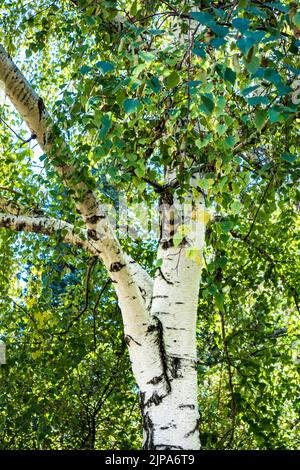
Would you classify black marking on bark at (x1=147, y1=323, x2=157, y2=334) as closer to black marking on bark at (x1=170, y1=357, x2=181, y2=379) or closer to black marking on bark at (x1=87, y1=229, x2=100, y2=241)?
black marking on bark at (x1=170, y1=357, x2=181, y2=379)

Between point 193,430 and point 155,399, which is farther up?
point 155,399

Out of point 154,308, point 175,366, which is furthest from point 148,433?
point 154,308

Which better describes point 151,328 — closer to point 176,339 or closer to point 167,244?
point 176,339

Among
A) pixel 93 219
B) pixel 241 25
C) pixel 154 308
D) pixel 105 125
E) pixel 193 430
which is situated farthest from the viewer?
pixel 154 308

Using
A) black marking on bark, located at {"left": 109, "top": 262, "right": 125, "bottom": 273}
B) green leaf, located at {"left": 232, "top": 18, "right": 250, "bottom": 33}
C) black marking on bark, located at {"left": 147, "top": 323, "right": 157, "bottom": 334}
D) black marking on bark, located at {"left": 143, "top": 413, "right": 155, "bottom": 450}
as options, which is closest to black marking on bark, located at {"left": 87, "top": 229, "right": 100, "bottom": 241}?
black marking on bark, located at {"left": 109, "top": 262, "right": 125, "bottom": 273}

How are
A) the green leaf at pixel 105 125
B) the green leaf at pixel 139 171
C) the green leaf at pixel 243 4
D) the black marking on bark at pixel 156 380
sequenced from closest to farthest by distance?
the green leaf at pixel 243 4
the green leaf at pixel 105 125
the green leaf at pixel 139 171
the black marking on bark at pixel 156 380

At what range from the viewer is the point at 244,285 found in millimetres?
4547

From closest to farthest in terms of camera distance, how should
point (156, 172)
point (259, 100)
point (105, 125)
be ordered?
point (259, 100)
point (105, 125)
point (156, 172)

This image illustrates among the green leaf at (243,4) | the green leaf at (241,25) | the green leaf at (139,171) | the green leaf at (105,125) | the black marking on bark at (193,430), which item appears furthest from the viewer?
the black marking on bark at (193,430)

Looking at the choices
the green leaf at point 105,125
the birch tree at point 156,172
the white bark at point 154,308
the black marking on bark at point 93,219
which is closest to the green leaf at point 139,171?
the birch tree at point 156,172

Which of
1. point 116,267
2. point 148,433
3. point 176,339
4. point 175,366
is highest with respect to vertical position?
point 116,267

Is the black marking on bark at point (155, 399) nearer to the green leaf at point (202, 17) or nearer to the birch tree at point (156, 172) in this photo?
the birch tree at point (156, 172)

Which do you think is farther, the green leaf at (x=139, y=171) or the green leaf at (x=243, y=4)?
the green leaf at (x=139, y=171)

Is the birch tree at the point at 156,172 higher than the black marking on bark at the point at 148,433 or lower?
higher
